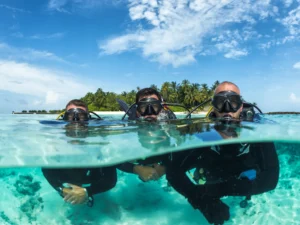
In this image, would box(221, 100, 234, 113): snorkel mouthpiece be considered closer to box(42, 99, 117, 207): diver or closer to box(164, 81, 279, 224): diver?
box(164, 81, 279, 224): diver

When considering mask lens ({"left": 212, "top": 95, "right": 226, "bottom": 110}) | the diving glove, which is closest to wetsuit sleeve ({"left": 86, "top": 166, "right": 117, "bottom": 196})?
the diving glove

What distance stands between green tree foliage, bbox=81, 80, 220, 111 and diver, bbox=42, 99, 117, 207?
7283 cm

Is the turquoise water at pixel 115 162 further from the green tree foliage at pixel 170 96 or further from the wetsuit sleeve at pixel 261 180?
the green tree foliage at pixel 170 96

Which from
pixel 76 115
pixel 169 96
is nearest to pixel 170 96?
pixel 169 96

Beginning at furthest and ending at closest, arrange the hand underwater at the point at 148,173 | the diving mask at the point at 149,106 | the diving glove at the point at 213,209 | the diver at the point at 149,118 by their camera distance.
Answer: the diving mask at the point at 149,106 → the diver at the point at 149,118 → the hand underwater at the point at 148,173 → the diving glove at the point at 213,209

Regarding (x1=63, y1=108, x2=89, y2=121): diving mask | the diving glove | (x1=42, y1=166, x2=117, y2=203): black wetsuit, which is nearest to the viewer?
the diving glove

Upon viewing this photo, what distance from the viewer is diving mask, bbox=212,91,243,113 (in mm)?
5617

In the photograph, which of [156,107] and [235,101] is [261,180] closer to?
[235,101]

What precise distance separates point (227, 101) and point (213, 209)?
8.12 feet

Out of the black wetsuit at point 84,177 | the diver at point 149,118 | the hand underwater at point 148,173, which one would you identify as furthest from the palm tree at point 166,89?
the hand underwater at point 148,173

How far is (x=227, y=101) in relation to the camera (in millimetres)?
5613

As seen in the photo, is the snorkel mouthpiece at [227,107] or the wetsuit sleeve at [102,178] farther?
the wetsuit sleeve at [102,178]

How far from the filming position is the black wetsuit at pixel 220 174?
18.7ft

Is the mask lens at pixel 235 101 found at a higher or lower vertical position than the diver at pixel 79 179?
higher
